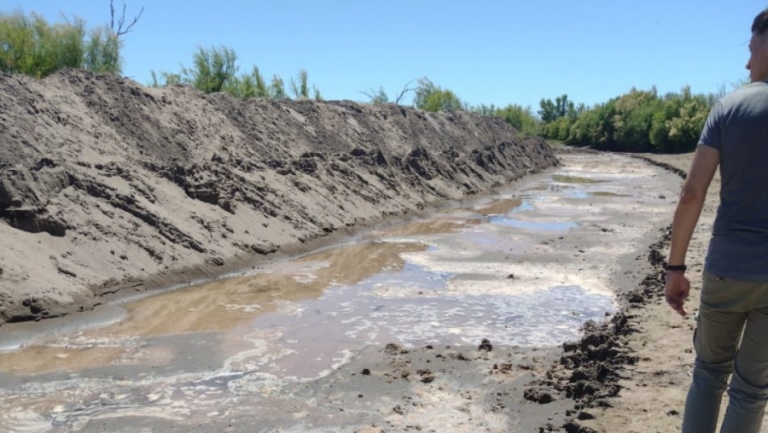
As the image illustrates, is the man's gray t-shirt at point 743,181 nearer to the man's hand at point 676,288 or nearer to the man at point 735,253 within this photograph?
the man at point 735,253

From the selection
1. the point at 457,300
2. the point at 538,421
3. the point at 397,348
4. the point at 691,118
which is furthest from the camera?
the point at 691,118

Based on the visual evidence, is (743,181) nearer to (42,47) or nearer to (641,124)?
(42,47)

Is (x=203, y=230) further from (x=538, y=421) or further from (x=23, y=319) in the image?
(x=538, y=421)

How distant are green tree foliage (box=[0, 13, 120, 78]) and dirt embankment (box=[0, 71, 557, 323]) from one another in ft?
20.0

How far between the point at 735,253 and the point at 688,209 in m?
0.28

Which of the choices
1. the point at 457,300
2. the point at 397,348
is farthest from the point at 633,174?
the point at 397,348

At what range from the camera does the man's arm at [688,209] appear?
331 cm

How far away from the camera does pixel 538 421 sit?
575 centimetres

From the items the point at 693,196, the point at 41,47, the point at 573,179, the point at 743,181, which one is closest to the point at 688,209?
the point at 693,196

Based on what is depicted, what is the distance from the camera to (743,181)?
3268 mm

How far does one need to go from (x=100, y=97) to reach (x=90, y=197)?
4703mm

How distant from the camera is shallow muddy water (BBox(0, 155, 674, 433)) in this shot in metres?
6.91

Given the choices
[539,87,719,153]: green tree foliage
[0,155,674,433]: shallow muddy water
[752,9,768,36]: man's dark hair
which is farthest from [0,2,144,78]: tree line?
[539,87,719,153]: green tree foliage

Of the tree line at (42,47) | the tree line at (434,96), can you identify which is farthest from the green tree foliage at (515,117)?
the tree line at (42,47)
